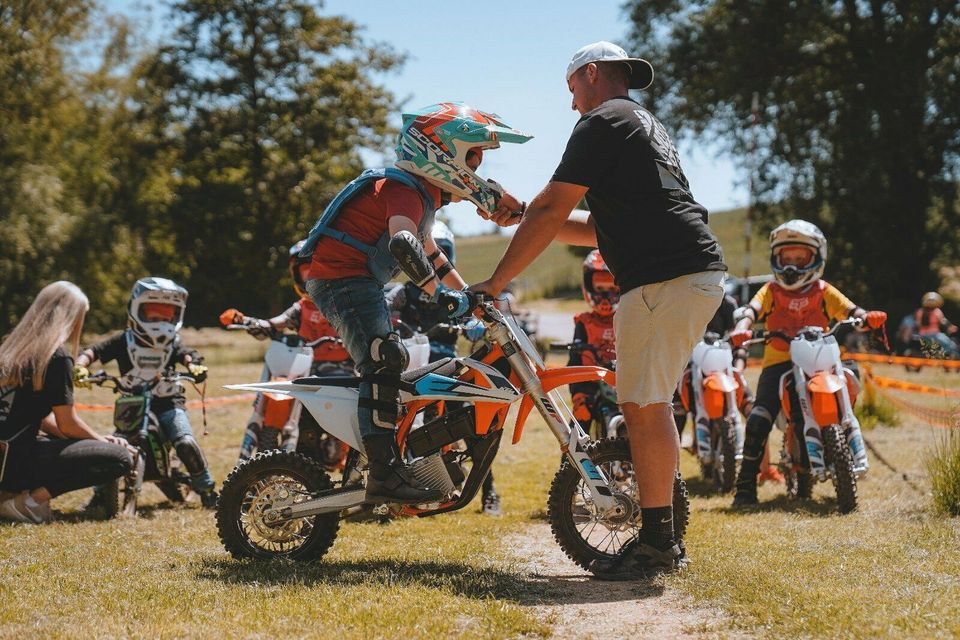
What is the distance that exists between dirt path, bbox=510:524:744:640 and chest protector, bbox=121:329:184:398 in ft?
11.9

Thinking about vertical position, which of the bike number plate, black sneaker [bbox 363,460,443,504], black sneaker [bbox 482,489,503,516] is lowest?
black sneaker [bbox 482,489,503,516]

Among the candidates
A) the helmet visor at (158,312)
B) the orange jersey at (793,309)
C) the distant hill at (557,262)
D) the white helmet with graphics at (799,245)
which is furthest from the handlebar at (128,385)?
the distant hill at (557,262)

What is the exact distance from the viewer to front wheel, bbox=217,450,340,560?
5.11 meters

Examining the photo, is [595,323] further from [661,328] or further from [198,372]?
[661,328]

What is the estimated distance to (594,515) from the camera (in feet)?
16.2

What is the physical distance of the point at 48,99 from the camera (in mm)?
29172

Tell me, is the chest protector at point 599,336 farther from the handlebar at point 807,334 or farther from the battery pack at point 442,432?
the battery pack at point 442,432

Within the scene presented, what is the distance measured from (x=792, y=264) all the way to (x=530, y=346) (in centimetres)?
345

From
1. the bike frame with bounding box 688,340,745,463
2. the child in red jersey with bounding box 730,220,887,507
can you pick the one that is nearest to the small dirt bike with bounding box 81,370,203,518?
the bike frame with bounding box 688,340,745,463

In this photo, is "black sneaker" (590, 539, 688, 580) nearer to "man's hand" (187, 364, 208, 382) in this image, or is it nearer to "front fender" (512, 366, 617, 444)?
"front fender" (512, 366, 617, 444)

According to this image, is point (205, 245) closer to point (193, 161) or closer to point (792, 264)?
point (193, 161)

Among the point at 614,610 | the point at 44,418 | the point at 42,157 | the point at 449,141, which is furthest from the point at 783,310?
the point at 42,157

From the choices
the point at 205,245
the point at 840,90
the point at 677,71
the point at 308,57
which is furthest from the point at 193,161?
the point at 840,90

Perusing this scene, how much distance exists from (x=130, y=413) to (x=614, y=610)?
449 centimetres
